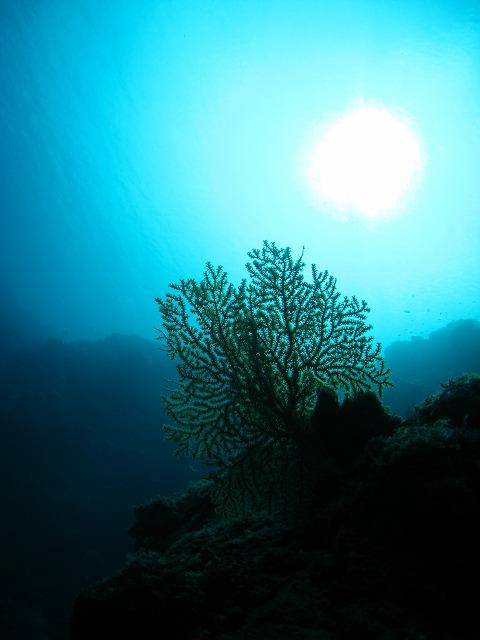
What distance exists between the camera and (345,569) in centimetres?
242

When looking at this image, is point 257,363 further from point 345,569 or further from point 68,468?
point 68,468

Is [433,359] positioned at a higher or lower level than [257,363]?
higher

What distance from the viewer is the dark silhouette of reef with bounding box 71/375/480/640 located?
200 centimetres

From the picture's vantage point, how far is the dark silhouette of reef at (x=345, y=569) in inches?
78.7

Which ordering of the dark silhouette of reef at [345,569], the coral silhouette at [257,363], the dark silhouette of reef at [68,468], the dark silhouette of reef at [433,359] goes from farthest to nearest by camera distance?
the dark silhouette of reef at [433,359], the dark silhouette of reef at [68,468], the coral silhouette at [257,363], the dark silhouette of reef at [345,569]

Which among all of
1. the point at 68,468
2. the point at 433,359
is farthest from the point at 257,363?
the point at 433,359

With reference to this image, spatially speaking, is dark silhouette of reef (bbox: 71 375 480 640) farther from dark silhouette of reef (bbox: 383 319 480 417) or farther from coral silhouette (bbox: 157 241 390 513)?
dark silhouette of reef (bbox: 383 319 480 417)

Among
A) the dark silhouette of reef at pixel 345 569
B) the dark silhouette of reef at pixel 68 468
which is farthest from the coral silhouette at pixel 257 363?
the dark silhouette of reef at pixel 68 468

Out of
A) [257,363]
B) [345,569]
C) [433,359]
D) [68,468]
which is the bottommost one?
[345,569]

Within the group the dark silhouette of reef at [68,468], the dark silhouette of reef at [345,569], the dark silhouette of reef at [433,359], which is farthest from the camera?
the dark silhouette of reef at [433,359]

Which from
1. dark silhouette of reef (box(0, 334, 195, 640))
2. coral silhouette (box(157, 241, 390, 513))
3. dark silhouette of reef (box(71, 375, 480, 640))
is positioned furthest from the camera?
dark silhouette of reef (box(0, 334, 195, 640))

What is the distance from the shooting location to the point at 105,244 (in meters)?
96.2

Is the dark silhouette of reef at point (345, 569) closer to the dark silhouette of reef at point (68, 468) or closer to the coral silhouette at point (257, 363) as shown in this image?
the coral silhouette at point (257, 363)

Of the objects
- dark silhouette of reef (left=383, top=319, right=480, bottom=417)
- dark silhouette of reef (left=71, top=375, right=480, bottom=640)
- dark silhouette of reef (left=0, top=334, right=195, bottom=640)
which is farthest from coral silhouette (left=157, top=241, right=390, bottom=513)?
dark silhouette of reef (left=383, top=319, right=480, bottom=417)
